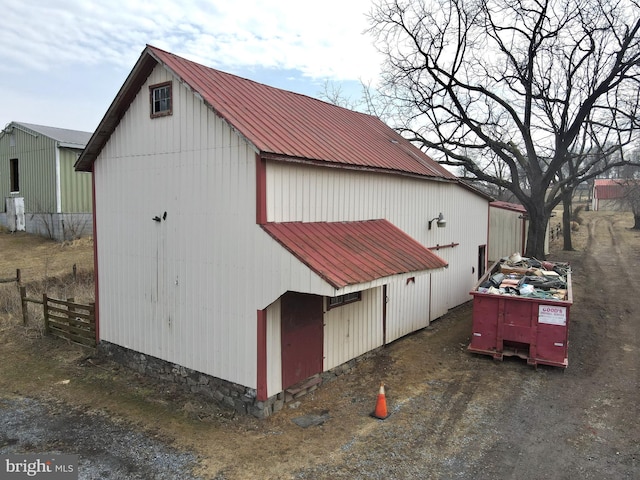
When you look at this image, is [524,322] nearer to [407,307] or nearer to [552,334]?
[552,334]

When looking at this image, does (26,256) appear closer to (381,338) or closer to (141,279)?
(141,279)

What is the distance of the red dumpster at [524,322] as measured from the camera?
995cm

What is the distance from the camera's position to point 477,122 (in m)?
22.8

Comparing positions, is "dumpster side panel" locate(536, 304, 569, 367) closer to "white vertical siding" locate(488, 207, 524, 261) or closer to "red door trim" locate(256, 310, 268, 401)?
"red door trim" locate(256, 310, 268, 401)

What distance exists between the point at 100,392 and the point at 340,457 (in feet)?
18.0

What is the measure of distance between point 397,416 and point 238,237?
4.24m

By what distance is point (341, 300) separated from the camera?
985cm

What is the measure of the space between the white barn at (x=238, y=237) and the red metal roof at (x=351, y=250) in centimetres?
4

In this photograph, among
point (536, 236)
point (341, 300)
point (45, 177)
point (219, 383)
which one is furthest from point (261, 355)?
point (45, 177)

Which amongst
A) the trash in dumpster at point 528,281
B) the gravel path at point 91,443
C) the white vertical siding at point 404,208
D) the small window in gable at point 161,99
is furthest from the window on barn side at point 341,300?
the small window in gable at point 161,99

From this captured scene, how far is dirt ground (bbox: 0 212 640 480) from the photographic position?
646cm

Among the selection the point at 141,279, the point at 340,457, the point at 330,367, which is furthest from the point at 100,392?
the point at 340,457

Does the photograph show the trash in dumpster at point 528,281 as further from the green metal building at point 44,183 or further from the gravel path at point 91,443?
the green metal building at point 44,183

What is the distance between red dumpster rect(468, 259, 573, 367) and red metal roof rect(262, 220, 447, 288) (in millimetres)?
2085
